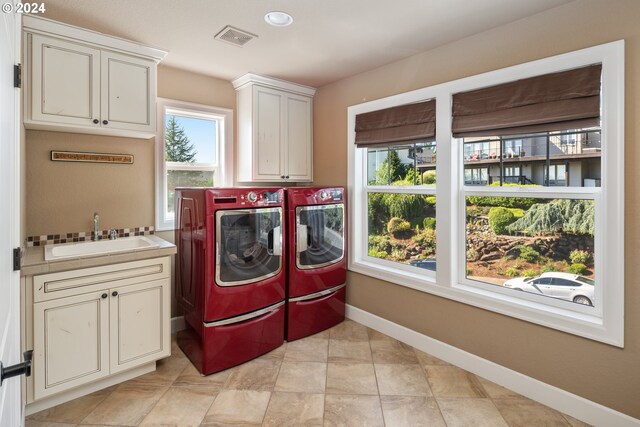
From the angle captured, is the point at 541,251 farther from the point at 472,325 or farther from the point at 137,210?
the point at 137,210

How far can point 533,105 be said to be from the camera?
7.27 feet

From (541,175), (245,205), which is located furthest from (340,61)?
(541,175)

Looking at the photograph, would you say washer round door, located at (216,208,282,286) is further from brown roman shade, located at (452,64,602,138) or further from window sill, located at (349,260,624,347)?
brown roman shade, located at (452,64,602,138)

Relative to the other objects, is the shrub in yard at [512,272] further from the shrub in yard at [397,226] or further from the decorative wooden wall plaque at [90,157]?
the decorative wooden wall plaque at [90,157]

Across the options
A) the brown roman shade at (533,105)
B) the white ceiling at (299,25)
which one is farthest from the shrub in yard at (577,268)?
the white ceiling at (299,25)

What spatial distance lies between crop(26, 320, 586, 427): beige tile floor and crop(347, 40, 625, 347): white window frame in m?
0.57

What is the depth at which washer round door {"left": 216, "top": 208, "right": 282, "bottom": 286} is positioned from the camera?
8.34ft

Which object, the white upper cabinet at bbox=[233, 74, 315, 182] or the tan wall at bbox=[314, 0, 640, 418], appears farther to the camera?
the white upper cabinet at bbox=[233, 74, 315, 182]

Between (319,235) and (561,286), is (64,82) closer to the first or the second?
→ (319,235)

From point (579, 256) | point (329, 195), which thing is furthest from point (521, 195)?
point (329, 195)

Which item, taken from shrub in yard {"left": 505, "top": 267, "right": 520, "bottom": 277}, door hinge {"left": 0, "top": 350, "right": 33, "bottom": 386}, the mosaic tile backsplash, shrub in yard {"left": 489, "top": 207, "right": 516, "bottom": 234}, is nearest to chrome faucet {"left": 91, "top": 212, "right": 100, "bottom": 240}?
the mosaic tile backsplash

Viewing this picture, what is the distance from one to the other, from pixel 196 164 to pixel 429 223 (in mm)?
2279

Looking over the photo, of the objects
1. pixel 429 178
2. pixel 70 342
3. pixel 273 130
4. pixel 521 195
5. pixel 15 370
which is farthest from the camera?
pixel 273 130

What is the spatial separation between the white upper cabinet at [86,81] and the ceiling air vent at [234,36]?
0.56 m
